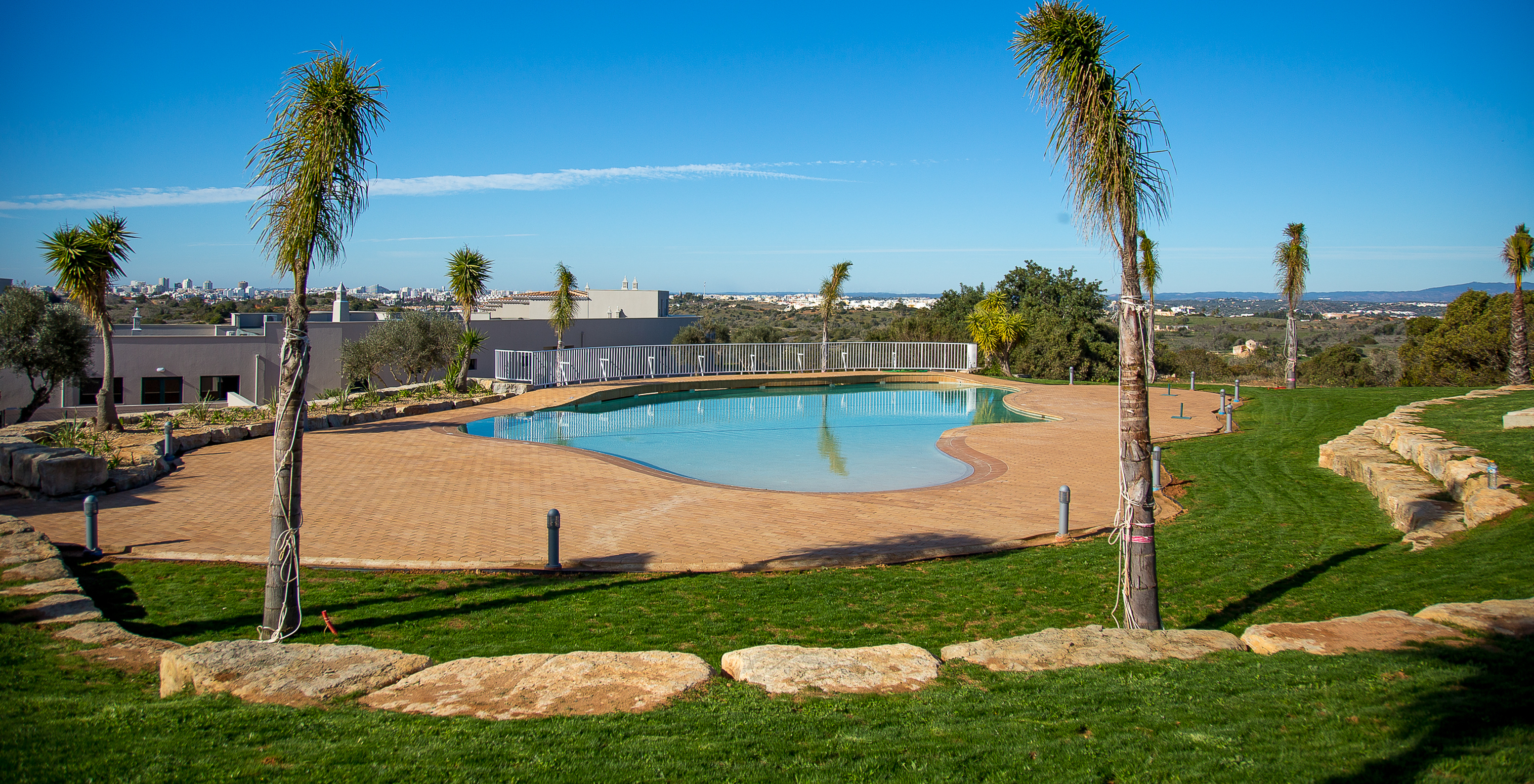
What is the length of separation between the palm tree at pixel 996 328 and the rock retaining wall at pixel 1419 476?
56.4ft

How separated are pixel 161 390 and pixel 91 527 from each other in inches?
847

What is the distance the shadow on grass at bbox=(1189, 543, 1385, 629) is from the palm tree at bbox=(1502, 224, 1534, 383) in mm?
18202

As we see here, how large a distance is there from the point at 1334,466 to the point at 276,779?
1416cm

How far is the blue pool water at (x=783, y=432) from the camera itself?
47.8 feet

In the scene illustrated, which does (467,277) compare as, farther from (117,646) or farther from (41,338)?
(117,646)

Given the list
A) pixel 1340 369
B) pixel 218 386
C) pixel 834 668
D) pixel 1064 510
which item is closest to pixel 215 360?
pixel 218 386

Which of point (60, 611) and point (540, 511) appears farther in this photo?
point (540, 511)

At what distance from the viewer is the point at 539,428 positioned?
1905 cm

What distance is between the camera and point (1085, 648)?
5.33m

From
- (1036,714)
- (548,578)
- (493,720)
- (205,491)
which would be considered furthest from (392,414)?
(1036,714)

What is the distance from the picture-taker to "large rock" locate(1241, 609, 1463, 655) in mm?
4949

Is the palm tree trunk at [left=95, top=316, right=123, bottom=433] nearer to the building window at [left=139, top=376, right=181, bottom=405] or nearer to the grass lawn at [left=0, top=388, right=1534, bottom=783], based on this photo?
the grass lawn at [left=0, top=388, right=1534, bottom=783]

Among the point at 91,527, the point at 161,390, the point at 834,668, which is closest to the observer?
the point at 834,668

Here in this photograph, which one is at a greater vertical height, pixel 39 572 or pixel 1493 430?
pixel 1493 430
